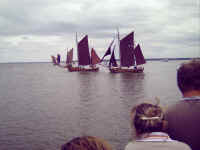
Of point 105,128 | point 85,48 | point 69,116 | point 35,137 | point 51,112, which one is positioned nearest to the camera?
point 35,137

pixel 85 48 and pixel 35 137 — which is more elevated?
pixel 85 48

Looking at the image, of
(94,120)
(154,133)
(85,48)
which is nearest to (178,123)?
(154,133)

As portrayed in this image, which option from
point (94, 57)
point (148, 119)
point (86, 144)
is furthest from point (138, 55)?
point (86, 144)

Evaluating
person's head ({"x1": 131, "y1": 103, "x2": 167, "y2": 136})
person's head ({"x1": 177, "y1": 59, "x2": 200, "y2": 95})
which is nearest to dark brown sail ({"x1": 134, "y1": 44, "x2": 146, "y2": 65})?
person's head ({"x1": 177, "y1": 59, "x2": 200, "y2": 95})

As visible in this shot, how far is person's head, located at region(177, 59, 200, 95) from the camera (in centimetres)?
247

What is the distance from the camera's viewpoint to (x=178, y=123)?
2.46m

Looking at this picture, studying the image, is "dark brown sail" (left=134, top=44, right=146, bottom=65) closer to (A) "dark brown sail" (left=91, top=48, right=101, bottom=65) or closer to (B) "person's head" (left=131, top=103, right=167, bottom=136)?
(A) "dark brown sail" (left=91, top=48, right=101, bottom=65)

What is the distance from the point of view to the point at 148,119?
2264mm

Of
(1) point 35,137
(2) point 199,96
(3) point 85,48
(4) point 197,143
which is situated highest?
(3) point 85,48

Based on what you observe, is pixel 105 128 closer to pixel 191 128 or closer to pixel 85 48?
pixel 191 128

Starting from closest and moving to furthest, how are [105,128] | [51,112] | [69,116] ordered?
[105,128]
[69,116]
[51,112]

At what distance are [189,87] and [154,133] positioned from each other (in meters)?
0.68

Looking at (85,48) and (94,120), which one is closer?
(94,120)

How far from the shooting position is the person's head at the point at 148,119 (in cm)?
226
